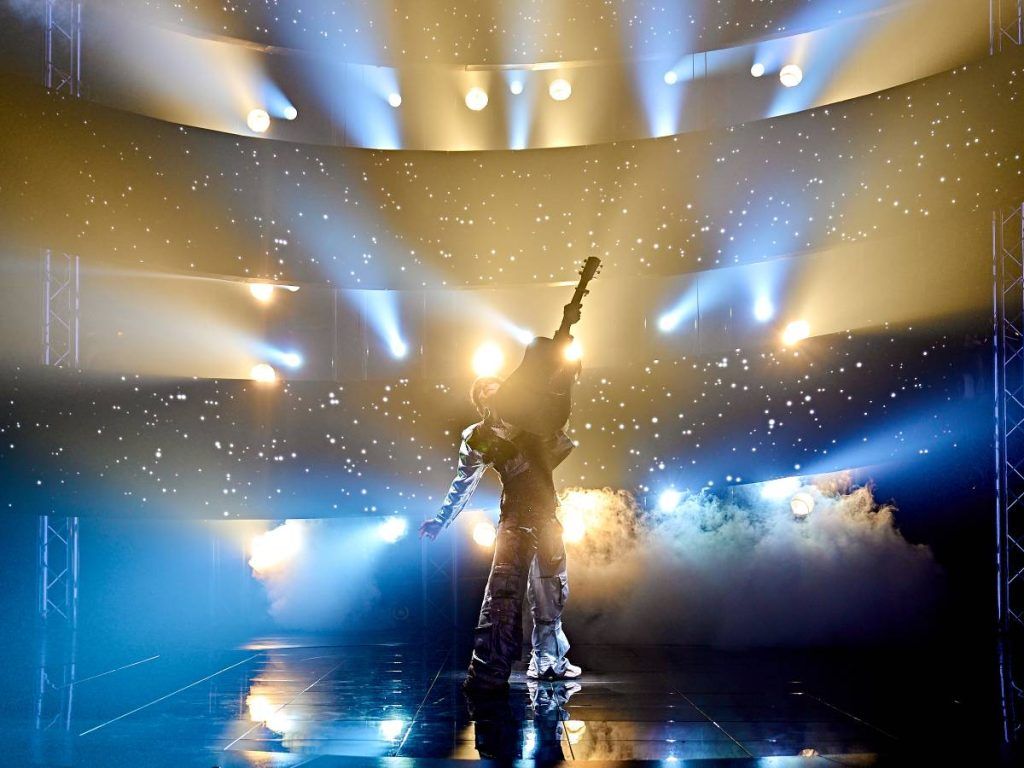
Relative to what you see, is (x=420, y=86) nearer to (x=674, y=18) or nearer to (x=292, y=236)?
(x=292, y=236)

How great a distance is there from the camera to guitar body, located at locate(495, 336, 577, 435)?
627cm

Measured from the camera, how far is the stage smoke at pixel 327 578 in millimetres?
11555

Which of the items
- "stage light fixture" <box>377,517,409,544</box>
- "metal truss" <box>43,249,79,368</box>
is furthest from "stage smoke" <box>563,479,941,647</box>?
"metal truss" <box>43,249,79,368</box>

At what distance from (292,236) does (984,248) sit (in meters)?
7.72

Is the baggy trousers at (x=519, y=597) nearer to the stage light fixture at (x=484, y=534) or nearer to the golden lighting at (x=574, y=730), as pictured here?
the golden lighting at (x=574, y=730)

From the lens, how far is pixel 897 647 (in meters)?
8.86

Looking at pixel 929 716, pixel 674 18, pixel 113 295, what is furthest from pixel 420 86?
pixel 929 716

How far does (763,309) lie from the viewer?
1043 cm

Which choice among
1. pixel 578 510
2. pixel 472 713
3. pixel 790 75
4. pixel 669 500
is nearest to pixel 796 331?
pixel 669 500

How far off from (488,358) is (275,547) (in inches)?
150

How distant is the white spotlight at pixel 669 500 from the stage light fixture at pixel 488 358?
259 centimetres

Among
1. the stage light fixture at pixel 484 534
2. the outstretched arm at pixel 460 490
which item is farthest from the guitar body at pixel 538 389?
the stage light fixture at pixel 484 534

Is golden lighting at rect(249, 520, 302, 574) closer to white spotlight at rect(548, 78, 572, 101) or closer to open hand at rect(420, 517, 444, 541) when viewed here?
open hand at rect(420, 517, 444, 541)

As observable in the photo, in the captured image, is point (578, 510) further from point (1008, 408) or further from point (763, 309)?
point (1008, 408)
